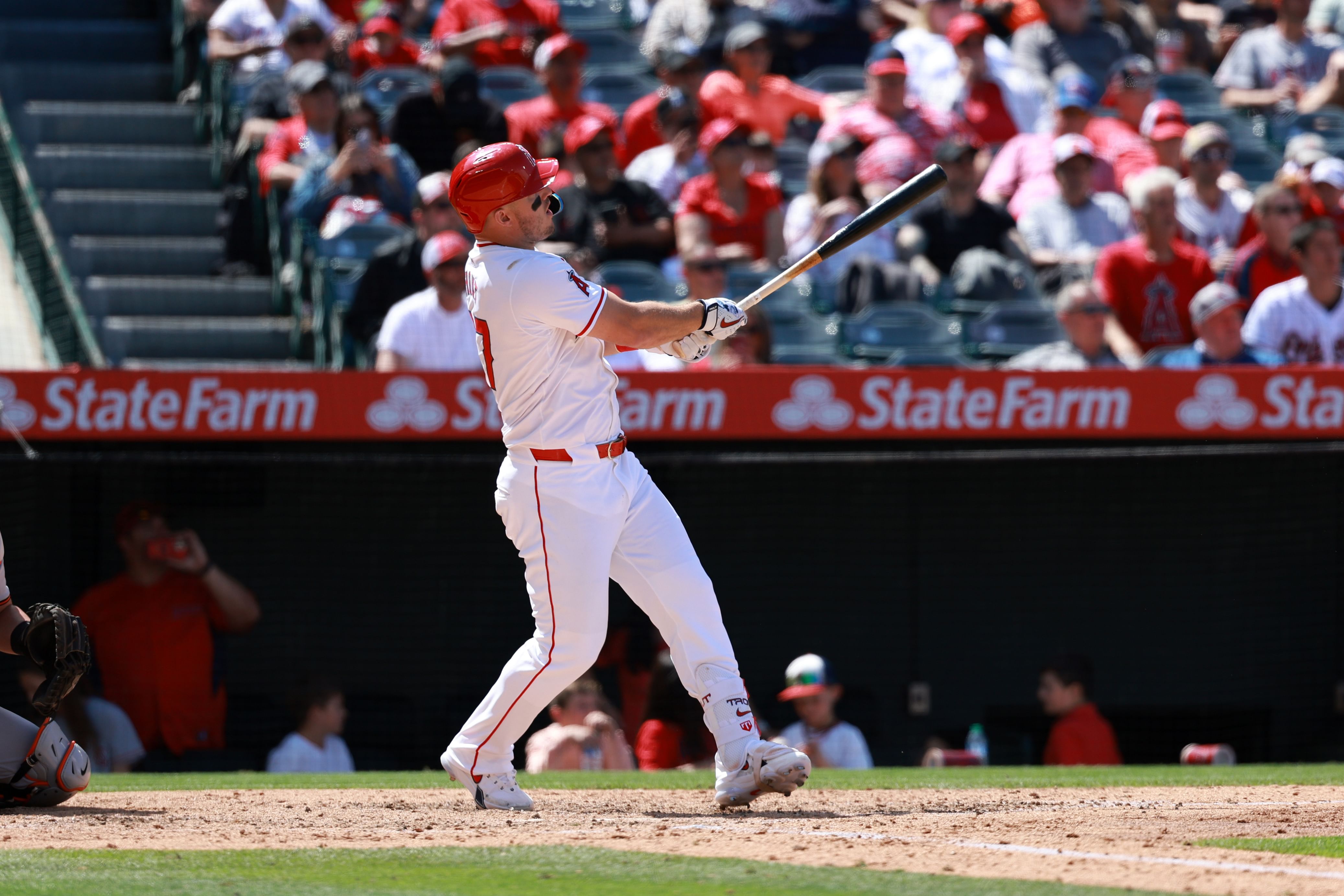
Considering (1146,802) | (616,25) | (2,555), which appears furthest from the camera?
(616,25)

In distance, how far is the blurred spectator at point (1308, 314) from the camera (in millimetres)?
8570

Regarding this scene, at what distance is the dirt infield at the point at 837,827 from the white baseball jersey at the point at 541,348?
97 centimetres

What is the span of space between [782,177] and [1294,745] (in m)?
4.19

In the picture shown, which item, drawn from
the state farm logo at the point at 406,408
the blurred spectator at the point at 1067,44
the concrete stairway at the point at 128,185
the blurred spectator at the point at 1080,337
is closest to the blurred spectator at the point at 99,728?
the state farm logo at the point at 406,408

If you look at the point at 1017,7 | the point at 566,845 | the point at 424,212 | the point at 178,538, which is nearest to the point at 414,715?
the point at 178,538

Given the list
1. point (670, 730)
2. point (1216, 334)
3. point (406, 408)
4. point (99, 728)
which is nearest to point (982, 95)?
point (1216, 334)

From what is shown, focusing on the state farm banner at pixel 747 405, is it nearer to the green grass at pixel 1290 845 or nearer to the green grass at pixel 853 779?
the green grass at pixel 853 779

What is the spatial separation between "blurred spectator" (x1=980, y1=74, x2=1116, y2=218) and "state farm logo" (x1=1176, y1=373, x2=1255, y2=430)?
242cm

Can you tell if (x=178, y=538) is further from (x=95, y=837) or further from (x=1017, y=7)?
(x=1017, y=7)

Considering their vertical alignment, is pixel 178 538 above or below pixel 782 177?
below

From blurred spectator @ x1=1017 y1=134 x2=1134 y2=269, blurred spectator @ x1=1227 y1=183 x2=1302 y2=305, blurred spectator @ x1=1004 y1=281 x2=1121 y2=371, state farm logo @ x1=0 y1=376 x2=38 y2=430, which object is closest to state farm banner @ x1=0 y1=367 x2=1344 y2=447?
state farm logo @ x1=0 y1=376 x2=38 y2=430

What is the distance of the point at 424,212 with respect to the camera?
334 inches

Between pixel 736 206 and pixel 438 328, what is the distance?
210cm

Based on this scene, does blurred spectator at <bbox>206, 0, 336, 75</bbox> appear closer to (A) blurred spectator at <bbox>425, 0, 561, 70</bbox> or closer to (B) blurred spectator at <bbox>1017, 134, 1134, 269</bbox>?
(A) blurred spectator at <bbox>425, 0, 561, 70</bbox>
